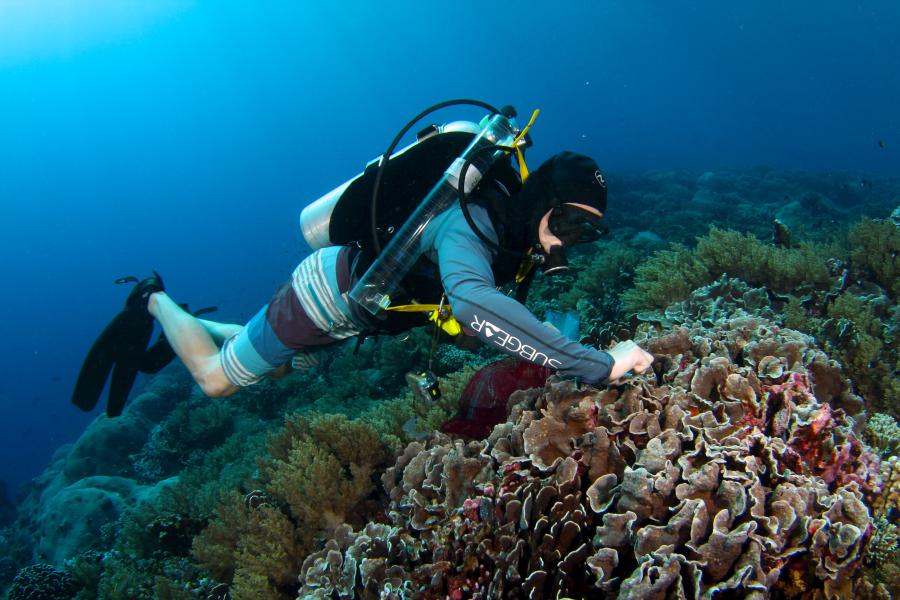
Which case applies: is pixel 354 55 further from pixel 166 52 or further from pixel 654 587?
pixel 654 587

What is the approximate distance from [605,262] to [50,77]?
636 feet

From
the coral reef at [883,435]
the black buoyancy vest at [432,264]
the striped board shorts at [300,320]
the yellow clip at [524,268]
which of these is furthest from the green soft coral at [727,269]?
the striped board shorts at [300,320]

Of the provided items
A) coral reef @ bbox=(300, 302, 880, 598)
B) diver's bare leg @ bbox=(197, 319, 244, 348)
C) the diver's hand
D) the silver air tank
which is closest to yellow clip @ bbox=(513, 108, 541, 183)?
the silver air tank

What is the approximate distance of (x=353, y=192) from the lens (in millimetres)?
3895

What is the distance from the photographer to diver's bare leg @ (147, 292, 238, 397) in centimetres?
489

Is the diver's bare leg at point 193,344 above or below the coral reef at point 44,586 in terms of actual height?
above

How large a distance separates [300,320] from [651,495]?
3.32 meters

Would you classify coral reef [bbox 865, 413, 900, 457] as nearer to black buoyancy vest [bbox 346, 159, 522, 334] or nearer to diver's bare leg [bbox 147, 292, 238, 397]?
black buoyancy vest [bbox 346, 159, 522, 334]

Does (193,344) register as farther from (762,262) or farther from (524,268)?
(762,262)

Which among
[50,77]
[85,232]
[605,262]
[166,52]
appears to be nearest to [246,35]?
[166,52]

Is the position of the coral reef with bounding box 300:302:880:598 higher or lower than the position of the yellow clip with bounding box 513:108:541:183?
lower

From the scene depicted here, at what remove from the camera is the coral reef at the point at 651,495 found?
196 centimetres

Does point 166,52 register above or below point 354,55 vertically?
below

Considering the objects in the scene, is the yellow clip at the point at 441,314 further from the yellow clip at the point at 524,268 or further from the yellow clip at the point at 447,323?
the yellow clip at the point at 524,268
